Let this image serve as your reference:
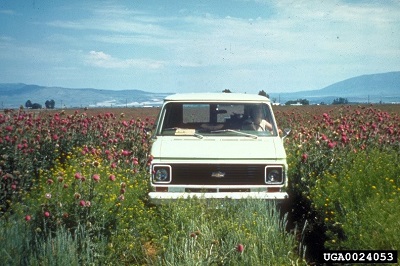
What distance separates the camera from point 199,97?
24.7 ft

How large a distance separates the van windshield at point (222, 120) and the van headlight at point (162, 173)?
0.83 meters

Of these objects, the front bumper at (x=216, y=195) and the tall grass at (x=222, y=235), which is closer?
the tall grass at (x=222, y=235)

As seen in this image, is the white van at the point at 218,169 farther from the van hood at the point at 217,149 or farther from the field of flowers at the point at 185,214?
the field of flowers at the point at 185,214

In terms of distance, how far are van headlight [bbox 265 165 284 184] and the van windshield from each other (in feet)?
2.59

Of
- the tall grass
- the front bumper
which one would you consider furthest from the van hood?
the tall grass

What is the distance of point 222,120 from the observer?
7.78 metres

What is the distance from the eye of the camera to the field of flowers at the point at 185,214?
15.6 feet

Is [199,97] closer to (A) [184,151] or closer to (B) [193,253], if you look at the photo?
(A) [184,151]

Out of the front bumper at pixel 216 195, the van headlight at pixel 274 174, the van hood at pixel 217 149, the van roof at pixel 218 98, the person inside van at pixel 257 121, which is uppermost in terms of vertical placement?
the van roof at pixel 218 98

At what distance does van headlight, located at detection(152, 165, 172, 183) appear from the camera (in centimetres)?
647

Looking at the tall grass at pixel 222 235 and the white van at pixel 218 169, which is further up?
the white van at pixel 218 169

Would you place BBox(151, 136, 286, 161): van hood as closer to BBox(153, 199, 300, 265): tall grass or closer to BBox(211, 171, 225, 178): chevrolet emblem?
BBox(211, 171, 225, 178): chevrolet emblem

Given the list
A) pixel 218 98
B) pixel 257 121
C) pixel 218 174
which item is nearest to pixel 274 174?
pixel 218 174

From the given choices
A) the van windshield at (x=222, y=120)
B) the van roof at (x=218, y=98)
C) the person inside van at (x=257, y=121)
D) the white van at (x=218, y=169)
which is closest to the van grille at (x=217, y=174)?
the white van at (x=218, y=169)
